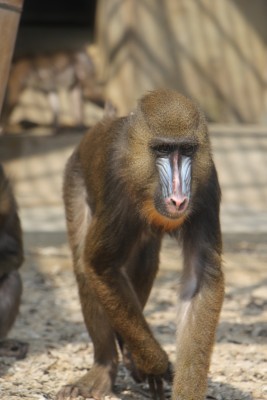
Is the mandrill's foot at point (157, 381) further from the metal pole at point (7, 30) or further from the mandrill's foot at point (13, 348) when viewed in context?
the metal pole at point (7, 30)

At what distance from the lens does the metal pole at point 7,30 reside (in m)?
3.85

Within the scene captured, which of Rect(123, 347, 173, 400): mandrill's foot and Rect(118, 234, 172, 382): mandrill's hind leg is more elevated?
Rect(118, 234, 172, 382): mandrill's hind leg

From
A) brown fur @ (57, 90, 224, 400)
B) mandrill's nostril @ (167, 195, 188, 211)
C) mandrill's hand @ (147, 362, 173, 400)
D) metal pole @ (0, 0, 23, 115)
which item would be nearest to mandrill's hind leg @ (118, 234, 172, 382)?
brown fur @ (57, 90, 224, 400)

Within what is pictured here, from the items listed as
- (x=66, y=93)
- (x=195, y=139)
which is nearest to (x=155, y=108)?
(x=195, y=139)

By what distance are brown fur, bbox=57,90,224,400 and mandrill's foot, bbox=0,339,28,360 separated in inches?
47.1

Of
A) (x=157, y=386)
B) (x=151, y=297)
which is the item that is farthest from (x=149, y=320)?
(x=157, y=386)

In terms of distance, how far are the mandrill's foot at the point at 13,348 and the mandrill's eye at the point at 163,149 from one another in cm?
189

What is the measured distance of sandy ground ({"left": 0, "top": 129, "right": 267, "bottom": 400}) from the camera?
188 inches

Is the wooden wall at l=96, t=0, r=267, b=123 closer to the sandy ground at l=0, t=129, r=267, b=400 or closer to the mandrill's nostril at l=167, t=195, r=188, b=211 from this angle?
the sandy ground at l=0, t=129, r=267, b=400

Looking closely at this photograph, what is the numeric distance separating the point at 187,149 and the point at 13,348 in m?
2.03

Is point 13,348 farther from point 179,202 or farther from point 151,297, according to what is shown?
point 179,202

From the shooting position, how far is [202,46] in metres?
12.4

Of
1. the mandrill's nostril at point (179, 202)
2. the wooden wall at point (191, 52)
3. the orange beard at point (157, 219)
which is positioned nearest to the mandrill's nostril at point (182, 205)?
the mandrill's nostril at point (179, 202)

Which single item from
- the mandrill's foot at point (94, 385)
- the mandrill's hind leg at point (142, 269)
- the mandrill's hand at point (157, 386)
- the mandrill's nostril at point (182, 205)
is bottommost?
the mandrill's foot at point (94, 385)
